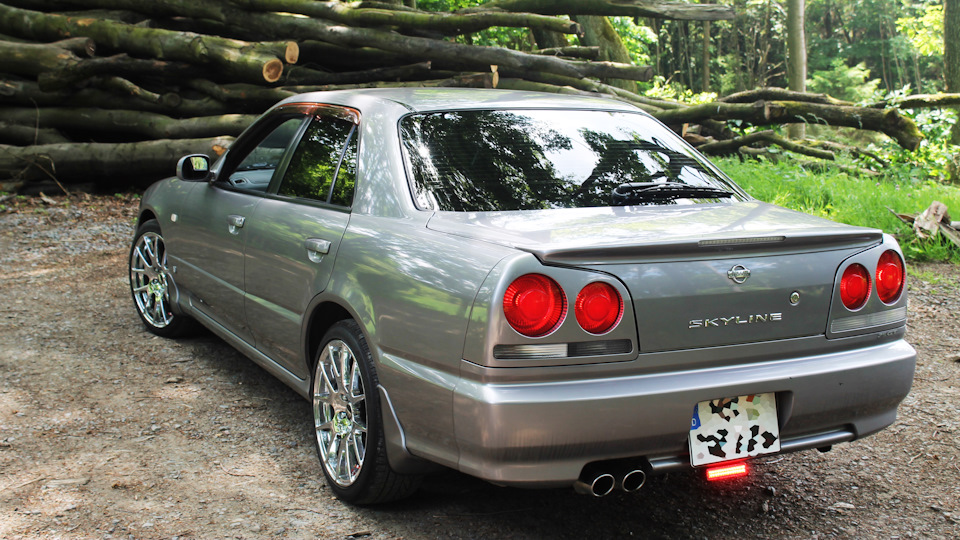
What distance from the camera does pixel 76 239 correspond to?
8469 mm

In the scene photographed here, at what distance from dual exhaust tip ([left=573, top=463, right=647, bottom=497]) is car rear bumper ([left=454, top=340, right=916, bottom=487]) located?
0.16 feet

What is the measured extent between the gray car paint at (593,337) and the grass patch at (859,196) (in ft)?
15.6

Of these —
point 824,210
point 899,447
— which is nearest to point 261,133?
point 899,447

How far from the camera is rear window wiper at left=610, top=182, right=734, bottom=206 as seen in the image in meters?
3.14

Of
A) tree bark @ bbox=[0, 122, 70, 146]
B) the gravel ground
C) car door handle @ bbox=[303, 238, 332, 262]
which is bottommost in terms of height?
the gravel ground

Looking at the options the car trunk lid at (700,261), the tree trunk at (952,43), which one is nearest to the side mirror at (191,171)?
the car trunk lid at (700,261)

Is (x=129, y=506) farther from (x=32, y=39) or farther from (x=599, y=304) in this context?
(x=32, y=39)

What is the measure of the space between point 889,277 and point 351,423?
A: 6.61 ft

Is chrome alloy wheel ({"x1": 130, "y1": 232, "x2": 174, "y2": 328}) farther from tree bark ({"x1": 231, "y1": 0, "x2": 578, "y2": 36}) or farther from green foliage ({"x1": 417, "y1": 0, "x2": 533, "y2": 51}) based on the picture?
green foliage ({"x1": 417, "y1": 0, "x2": 533, "y2": 51})

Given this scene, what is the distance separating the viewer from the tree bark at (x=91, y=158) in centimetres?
982

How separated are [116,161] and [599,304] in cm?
901

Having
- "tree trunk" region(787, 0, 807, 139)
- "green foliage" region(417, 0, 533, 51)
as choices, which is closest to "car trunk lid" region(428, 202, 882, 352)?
"green foliage" region(417, 0, 533, 51)

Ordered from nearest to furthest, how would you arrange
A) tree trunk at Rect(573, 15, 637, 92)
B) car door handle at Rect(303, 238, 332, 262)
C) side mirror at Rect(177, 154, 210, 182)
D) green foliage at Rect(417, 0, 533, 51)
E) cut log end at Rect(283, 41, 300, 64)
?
car door handle at Rect(303, 238, 332, 262), side mirror at Rect(177, 154, 210, 182), cut log end at Rect(283, 41, 300, 64), tree trunk at Rect(573, 15, 637, 92), green foliage at Rect(417, 0, 533, 51)

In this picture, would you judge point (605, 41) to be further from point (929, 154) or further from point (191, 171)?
point (191, 171)
